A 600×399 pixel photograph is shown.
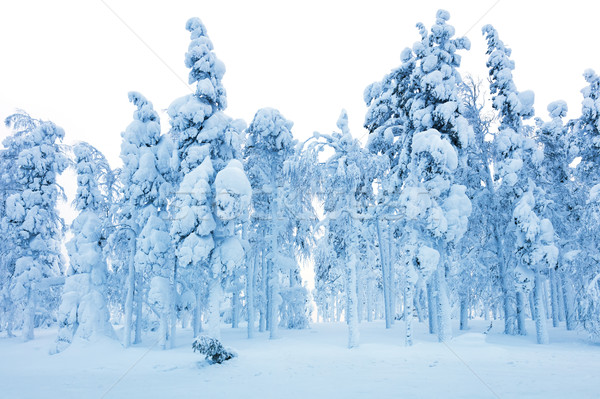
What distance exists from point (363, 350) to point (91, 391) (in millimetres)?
10242

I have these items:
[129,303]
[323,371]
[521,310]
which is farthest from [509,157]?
[129,303]

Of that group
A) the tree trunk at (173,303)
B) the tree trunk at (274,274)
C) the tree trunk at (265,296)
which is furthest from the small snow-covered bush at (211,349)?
the tree trunk at (265,296)

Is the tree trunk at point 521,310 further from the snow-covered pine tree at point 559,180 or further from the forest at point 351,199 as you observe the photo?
the snow-covered pine tree at point 559,180

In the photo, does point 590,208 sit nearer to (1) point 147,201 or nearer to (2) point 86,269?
(1) point 147,201

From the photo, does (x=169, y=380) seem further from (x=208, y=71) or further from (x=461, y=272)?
(x=461, y=272)

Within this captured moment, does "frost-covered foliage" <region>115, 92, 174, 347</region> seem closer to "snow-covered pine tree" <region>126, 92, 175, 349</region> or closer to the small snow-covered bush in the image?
"snow-covered pine tree" <region>126, 92, 175, 349</region>

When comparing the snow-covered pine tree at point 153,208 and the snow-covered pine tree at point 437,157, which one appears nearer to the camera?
the snow-covered pine tree at point 437,157

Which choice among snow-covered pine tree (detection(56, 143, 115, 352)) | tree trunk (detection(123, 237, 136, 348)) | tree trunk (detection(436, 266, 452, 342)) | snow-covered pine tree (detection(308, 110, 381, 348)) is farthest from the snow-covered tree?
snow-covered pine tree (detection(56, 143, 115, 352))

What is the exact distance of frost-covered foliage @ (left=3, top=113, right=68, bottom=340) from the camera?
23.7 meters

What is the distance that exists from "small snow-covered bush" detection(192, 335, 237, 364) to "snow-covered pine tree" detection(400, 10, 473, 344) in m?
8.76

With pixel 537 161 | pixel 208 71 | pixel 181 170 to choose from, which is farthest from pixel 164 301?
pixel 537 161

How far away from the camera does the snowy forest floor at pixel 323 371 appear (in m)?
9.41

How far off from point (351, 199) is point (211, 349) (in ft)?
28.7

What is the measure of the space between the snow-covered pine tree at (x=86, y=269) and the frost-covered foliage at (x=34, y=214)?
14.4 feet
